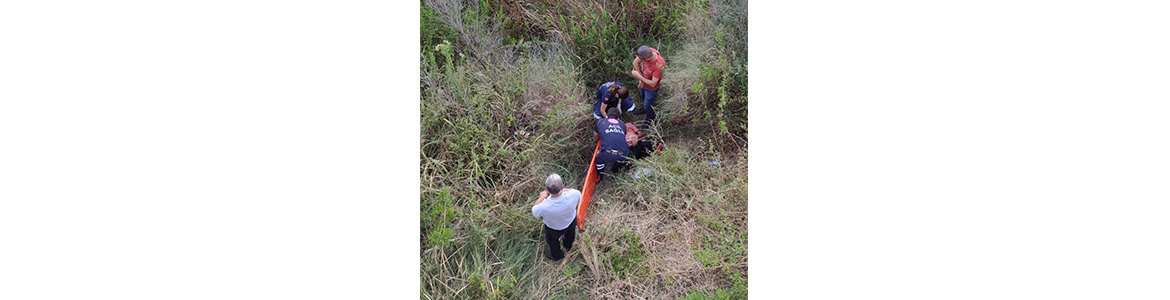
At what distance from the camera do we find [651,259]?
12.6 ft

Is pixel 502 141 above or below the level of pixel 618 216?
above

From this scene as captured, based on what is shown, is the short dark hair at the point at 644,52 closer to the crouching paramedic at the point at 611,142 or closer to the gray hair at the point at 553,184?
the crouching paramedic at the point at 611,142

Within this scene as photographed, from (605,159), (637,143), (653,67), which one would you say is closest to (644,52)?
(653,67)

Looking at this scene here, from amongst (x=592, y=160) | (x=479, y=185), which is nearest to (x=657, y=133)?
(x=592, y=160)

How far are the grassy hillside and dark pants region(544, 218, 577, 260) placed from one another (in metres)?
0.07

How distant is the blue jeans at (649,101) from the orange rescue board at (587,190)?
26.5 inches

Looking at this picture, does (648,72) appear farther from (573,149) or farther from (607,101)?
(573,149)

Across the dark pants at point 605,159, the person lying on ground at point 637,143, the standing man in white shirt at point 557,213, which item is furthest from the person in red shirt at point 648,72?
the standing man in white shirt at point 557,213

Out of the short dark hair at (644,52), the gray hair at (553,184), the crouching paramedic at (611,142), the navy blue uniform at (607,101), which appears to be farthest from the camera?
the navy blue uniform at (607,101)

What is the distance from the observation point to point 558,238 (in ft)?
12.5

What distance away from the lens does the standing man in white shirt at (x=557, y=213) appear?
138 inches

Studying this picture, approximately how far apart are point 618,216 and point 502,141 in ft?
3.57

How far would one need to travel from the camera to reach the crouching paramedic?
442 centimetres

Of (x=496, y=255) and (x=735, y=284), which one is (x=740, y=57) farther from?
(x=496, y=255)
